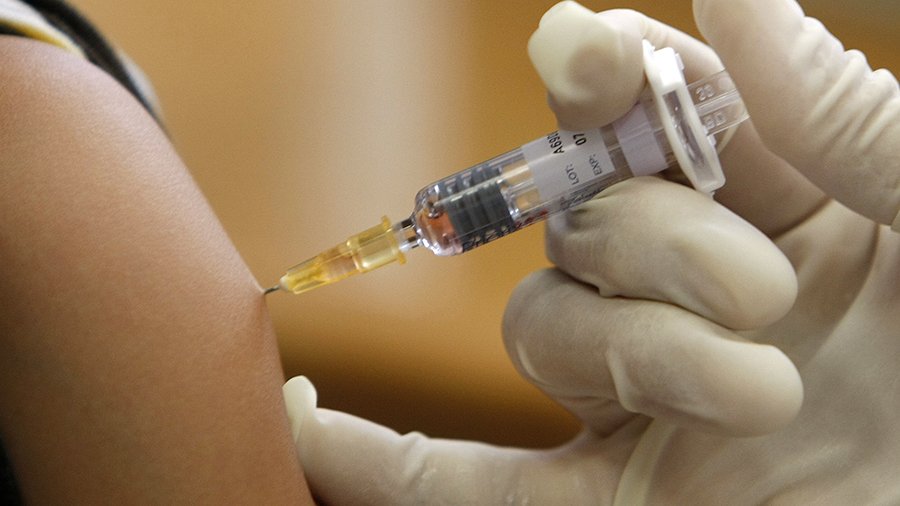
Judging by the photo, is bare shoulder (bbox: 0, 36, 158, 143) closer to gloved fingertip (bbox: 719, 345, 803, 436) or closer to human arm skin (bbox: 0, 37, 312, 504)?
human arm skin (bbox: 0, 37, 312, 504)

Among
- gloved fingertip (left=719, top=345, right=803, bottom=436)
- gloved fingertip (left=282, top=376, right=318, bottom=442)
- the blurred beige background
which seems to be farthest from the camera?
the blurred beige background

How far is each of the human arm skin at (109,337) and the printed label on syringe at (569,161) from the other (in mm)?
281

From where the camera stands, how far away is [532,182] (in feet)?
2.25

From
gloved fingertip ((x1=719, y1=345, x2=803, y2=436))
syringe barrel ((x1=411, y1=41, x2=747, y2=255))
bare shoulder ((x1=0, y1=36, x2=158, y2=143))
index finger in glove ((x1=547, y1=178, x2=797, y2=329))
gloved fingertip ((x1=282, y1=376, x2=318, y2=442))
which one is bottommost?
gloved fingertip ((x1=719, y1=345, x2=803, y2=436))

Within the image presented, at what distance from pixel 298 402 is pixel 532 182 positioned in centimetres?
35

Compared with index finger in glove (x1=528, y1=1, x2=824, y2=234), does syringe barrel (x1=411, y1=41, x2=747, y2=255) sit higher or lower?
lower

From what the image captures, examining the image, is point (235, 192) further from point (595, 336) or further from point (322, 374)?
point (595, 336)

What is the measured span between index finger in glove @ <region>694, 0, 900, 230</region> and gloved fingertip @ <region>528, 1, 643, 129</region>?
0.26 feet

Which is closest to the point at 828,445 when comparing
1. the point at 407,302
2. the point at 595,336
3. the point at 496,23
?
the point at 595,336

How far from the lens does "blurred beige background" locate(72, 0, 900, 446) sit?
4.21 ft

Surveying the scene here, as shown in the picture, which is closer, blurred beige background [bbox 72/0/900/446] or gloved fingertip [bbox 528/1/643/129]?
gloved fingertip [bbox 528/1/643/129]

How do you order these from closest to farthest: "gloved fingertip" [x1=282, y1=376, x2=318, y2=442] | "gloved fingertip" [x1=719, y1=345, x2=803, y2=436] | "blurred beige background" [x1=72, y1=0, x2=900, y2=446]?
"gloved fingertip" [x1=719, y1=345, x2=803, y2=436]
"gloved fingertip" [x1=282, y1=376, x2=318, y2=442]
"blurred beige background" [x1=72, y1=0, x2=900, y2=446]

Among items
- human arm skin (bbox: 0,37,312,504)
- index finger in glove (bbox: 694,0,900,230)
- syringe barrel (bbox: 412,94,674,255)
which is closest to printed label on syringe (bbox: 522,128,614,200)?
syringe barrel (bbox: 412,94,674,255)

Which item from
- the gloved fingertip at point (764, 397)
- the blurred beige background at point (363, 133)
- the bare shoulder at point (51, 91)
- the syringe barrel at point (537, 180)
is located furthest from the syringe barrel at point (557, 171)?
the blurred beige background at point (363, 133)
